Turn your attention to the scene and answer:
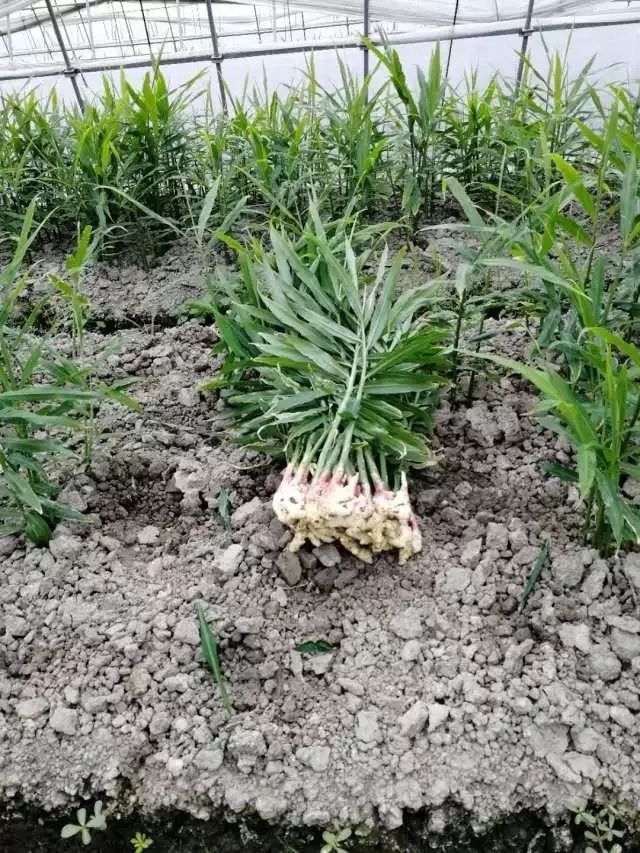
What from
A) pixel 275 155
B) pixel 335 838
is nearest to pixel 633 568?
pixel 335 838

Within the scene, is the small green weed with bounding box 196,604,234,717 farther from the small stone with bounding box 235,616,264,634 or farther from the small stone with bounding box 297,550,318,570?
the small stone with bounding box 297,550,318,570

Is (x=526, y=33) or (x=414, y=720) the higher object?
(x=526, y=33)

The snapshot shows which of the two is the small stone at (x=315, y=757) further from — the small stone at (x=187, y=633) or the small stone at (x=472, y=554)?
the small stone at (x=472, y=554)

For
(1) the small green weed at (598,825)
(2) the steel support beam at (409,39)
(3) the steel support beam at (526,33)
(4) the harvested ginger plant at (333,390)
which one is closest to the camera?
(1) the small green weed at (598,825)

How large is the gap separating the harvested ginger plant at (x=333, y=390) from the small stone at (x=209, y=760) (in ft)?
1.03

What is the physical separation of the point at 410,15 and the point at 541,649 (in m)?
2.64

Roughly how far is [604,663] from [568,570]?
0.14 meters

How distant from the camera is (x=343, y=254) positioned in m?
1.63

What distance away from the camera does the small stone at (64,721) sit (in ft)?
3.57

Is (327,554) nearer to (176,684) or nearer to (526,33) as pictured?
(176,684)

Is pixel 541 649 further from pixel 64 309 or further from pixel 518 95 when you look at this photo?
pixel 518 95

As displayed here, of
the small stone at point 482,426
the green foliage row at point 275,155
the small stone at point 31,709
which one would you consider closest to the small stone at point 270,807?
the small stone at point 31,709

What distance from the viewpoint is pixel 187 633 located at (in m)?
1.16

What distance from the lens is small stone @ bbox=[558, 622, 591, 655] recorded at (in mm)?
1109
